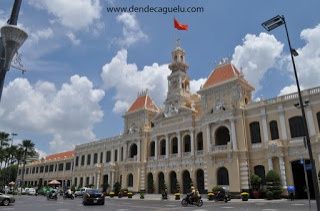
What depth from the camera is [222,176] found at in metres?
38.1

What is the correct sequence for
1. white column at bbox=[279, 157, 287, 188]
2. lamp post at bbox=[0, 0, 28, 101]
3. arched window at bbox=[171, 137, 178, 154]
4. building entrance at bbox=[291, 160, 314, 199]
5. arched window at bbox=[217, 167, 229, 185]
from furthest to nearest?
arched window at bbox=[171, 137, 178, 154] < arched window at bbox=[217, 167, 229, 185] < building entrance at bbox=[291, 160, 314, 199] < white column at bbox=[279, 157, 287, 188] < lamp post at bbox=[0, 0, 28, 101]

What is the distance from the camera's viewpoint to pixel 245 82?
132 ft

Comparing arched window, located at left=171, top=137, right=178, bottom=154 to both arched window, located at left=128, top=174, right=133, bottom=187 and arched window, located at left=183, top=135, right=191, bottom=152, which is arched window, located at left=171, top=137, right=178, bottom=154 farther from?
arched window, located at left=128, top=174, right=133, bottom=187

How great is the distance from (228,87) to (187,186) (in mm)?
15062

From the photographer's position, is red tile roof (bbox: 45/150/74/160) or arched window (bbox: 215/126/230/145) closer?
arched window (bbox: 215/126/230/145)

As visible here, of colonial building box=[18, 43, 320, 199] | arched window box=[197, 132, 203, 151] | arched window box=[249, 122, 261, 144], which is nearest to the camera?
colonial building box=[18, 43, 320, 199]

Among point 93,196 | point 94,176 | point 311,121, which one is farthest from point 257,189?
point 94,176

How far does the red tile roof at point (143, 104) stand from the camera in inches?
2133

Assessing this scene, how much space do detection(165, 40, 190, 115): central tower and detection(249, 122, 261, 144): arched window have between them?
12.2m

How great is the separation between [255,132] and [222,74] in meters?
9.91

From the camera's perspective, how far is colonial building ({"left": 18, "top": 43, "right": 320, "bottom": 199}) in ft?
109

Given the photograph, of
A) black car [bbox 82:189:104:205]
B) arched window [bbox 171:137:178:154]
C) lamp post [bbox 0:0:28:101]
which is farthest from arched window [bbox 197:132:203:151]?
lamp post [bbox 0:0:28:101]

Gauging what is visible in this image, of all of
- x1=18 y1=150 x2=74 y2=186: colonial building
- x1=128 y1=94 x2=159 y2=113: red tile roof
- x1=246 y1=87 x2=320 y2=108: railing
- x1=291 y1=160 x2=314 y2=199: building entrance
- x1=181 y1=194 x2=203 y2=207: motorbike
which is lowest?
x1=181 y1=194 x2=203 y2=207: motorbike

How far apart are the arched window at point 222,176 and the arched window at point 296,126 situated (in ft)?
30.3
